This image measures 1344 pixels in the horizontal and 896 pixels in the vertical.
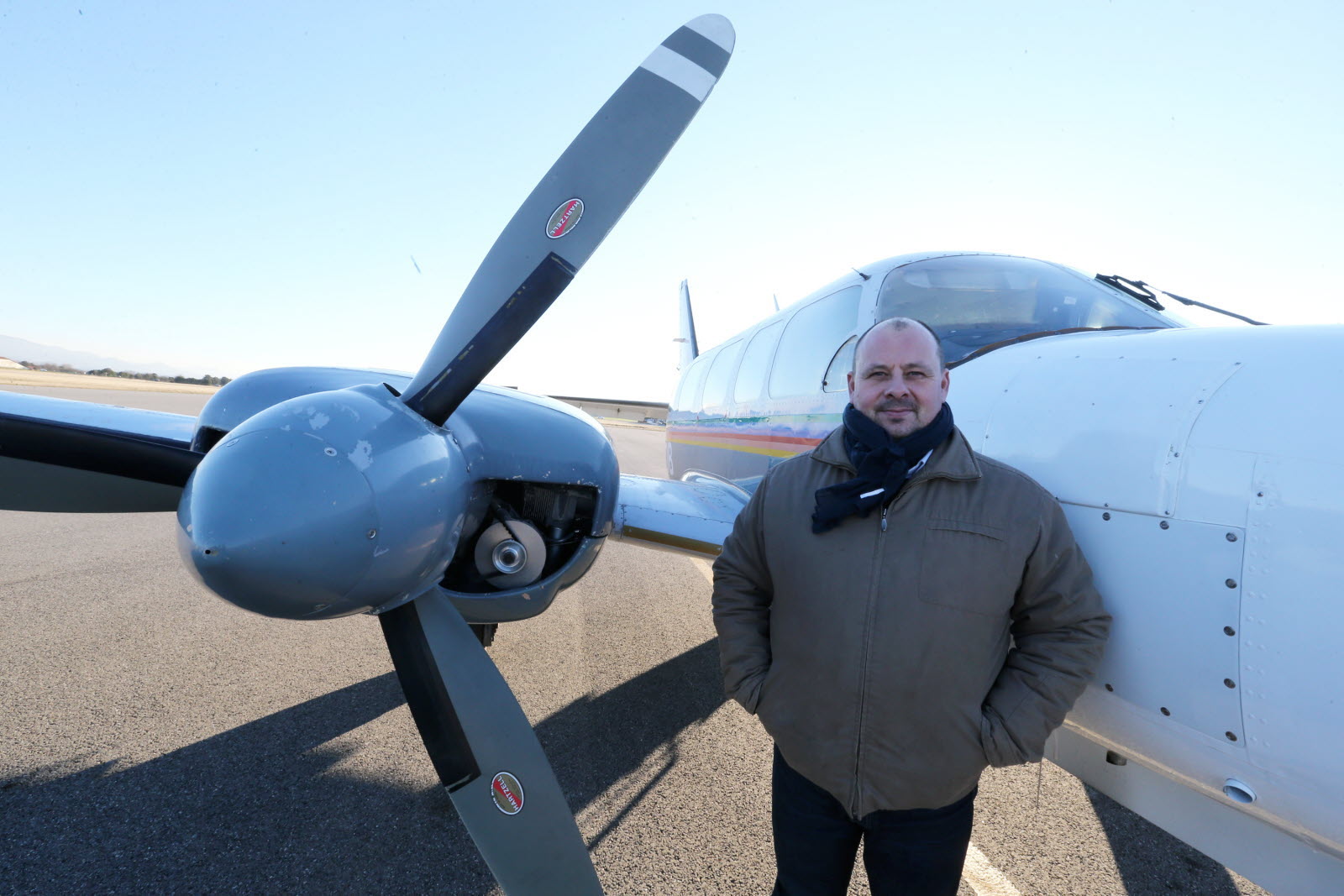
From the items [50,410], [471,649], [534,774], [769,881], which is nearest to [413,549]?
[471,649]

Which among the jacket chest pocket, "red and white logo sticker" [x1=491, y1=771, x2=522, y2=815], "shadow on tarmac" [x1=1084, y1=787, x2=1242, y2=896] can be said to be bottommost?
"shadow on tarmac" [x1=1084, y1=787, x2=1242, y2=896]

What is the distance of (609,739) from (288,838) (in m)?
1.69

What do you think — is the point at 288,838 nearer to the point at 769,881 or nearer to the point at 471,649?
the point at 471,649

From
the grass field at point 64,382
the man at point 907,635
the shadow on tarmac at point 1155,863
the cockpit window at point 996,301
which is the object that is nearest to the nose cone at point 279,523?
the man at point 907,635

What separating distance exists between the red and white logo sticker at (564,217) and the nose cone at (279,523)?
1166 millimetres

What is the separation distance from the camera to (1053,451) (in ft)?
6.79

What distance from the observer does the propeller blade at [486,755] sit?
8.09 feet

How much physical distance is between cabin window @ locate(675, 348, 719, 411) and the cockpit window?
411 centimetres

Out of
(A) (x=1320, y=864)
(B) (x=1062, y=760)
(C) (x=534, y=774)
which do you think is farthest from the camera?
(C) (x=534, y=774)

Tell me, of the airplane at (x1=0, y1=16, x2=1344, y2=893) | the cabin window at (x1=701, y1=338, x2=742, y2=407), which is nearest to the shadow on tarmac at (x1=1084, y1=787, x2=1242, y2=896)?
the airplane at (x1=0, y1=16, x2=1344, y2=893)

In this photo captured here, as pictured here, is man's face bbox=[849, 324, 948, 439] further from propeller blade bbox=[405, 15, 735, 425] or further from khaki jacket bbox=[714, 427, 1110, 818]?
propeller blade bbox=[405, 15, 735, 425]

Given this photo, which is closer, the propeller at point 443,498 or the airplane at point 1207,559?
the airplane at point 1207,559

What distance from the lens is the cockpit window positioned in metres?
3.31

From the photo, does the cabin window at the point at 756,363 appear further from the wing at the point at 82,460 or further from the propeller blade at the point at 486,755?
the wing at the point at 82,460
